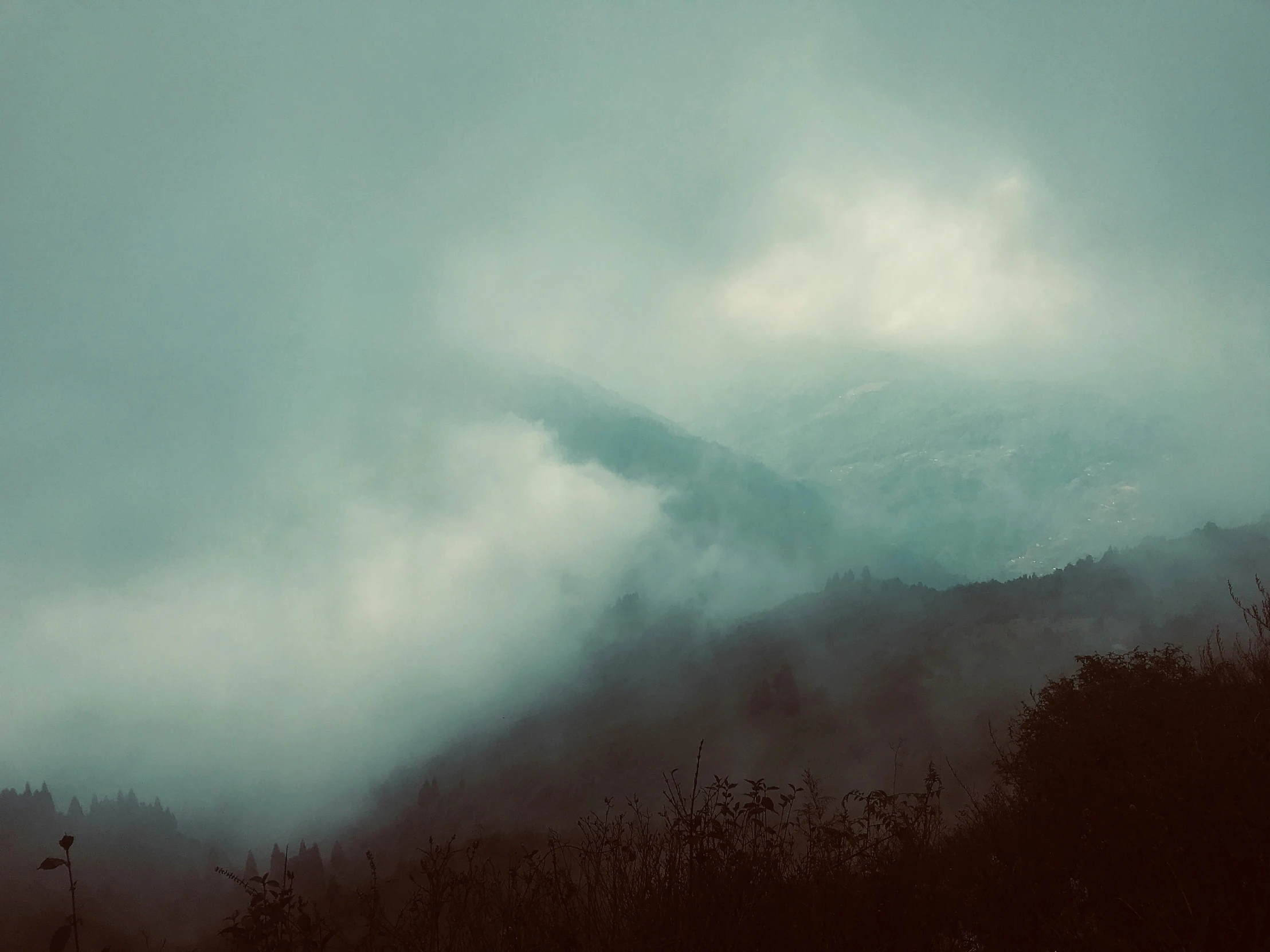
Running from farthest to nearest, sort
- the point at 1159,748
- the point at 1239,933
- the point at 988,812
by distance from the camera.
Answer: the point at 988,812 < the point at 1159,748 < the point at 1239,933

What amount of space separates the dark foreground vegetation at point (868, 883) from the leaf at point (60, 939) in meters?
1.53

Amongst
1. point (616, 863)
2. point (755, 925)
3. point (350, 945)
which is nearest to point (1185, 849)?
point (755, 925)

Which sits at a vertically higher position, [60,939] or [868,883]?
[60,939]

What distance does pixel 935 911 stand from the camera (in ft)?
32.9

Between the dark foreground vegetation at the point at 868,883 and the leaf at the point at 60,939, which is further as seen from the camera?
the dark foreground vegetation at the point at 868,883

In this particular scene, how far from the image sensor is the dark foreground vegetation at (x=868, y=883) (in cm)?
826

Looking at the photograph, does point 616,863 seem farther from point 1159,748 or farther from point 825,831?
point 1159,748

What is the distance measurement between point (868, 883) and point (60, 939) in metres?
9.16

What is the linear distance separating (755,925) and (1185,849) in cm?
546

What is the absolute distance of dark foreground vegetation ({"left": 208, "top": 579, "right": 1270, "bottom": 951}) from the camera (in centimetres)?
826

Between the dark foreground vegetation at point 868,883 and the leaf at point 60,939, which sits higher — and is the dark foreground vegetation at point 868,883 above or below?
below

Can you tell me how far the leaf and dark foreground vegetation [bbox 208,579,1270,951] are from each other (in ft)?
5.02

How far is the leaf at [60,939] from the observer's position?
5.49 metres

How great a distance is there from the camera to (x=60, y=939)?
5.68 meters
